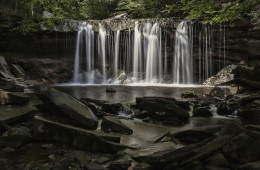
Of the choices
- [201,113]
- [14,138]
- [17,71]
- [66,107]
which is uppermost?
[17,71]

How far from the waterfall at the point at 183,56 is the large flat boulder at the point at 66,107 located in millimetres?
17938

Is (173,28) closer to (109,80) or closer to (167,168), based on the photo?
(109,80)

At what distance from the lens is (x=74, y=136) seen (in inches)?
169

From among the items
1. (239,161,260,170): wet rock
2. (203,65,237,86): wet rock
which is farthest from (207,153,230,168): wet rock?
(203,65,237,86): wet rock

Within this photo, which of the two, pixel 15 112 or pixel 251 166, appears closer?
pixel 251 166

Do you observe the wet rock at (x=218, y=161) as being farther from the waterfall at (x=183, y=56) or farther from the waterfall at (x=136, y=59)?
the waterfall at (x=136, y=59)

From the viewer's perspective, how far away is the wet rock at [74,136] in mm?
4117

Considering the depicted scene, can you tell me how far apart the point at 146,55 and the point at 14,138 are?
1997 centimetres

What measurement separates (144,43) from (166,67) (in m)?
3.51

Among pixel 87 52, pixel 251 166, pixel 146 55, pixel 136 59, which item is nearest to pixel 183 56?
pixel 146 55

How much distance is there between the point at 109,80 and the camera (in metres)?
24.1

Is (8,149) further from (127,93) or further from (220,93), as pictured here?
(220,93)

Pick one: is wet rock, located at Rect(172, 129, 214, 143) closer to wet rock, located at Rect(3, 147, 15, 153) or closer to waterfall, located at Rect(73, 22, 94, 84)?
wet rock, located at Rect(3, 147, 15, 153)

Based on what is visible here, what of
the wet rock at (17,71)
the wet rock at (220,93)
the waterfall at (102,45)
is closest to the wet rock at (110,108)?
the wet rock at (220,93)
